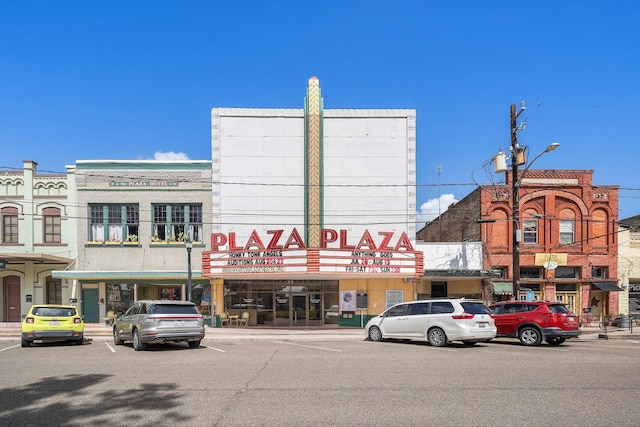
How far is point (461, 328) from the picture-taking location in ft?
51.2

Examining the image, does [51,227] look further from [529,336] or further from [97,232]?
[529,336]

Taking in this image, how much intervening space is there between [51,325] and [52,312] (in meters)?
0.46

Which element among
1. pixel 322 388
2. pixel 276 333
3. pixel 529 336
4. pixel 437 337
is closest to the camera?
pixel 322 388

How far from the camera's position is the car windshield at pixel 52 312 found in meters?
16.8

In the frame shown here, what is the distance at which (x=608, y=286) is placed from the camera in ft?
90.0

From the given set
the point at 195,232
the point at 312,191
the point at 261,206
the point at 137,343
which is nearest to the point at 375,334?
the point at 137,343

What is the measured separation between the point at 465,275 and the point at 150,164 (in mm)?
17533

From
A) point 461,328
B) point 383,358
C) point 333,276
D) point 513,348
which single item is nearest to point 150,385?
point 383,358

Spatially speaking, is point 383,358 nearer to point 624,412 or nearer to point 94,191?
point 624,412

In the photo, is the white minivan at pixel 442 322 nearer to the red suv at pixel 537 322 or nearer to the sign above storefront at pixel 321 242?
the red suv at pixel 537 322

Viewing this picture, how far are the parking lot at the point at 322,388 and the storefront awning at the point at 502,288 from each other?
39.6 ft

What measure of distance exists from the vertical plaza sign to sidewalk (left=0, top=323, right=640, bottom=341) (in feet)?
8.79

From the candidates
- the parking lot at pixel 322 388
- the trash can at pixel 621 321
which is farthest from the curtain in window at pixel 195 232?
the trash can at pixel 621 321

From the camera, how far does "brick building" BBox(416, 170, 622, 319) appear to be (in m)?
27.6
